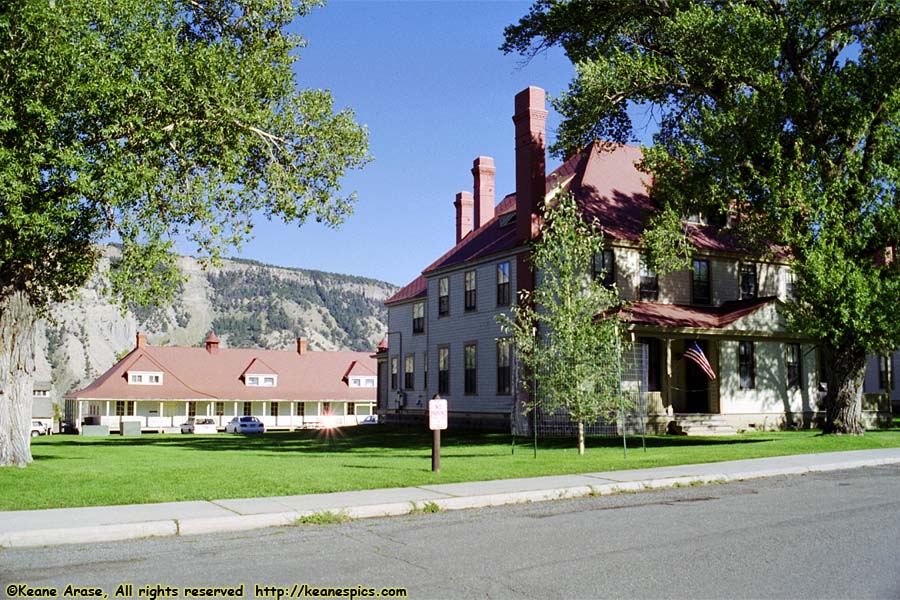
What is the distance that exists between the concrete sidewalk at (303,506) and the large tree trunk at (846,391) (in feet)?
34.2

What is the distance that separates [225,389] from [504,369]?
44252mm

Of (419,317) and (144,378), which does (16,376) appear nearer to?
(419,317)

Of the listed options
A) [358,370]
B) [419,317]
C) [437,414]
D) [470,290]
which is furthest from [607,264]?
[358,370]

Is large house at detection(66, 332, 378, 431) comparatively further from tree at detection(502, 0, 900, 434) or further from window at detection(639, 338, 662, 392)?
tree at detection(502, 0, 900, 434)

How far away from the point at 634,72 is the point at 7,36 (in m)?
16.9

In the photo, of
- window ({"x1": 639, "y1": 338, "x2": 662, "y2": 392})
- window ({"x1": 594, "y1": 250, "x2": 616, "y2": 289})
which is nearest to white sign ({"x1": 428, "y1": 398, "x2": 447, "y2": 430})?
window ({"x1": 594, "y1": 250, "x2": 616, "y2": 289})

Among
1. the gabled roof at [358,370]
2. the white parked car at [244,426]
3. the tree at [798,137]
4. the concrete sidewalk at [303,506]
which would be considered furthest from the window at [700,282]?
the gabled roof at [358,370]

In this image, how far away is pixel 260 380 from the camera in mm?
73938

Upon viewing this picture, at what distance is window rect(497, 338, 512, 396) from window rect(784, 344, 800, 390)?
37.2 ft

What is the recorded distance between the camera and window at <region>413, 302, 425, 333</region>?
4141 cm

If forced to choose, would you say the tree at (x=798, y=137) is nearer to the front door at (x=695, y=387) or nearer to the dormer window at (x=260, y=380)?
the front door at (x=695, y=387)

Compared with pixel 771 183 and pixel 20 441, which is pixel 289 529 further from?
pixel 771 183

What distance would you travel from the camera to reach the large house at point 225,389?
6762 centimetres

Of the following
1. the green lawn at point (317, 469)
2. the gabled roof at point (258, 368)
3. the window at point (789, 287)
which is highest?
the window at point (789, 287)
